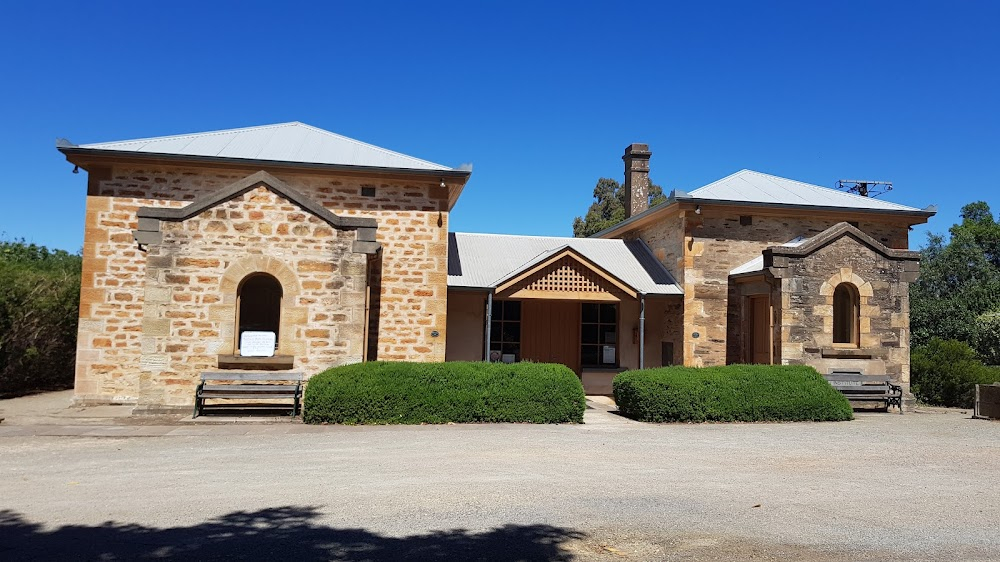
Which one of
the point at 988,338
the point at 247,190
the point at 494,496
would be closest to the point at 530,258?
the point at 247,190

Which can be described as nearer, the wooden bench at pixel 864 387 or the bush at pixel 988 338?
the wooden bench at pixel 864 387

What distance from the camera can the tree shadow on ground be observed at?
443 centimetres

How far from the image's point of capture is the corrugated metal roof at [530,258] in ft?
53.1

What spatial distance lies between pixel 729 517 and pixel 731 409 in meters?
6.57

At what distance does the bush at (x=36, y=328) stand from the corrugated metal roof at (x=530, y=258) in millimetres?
9111

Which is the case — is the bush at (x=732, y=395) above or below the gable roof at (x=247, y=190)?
below

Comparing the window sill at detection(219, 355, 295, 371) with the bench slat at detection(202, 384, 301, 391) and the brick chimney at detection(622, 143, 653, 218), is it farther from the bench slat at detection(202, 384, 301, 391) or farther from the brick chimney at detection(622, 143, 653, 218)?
the brick chimney at detection(622, 143, 653, 218)

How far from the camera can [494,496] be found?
6.14 metres

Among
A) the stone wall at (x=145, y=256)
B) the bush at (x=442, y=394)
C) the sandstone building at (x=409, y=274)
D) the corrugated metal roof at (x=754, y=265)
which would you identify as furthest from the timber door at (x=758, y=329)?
the stone wall at (x=145, y=256)

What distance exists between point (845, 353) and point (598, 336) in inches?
217

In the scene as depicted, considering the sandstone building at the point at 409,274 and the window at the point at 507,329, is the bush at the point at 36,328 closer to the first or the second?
the sandstone building at the point at 409,274

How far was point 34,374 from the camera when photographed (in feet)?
54.0

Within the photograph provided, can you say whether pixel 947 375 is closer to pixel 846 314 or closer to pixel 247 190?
pixel 846 314

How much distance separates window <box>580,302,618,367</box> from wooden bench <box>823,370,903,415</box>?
5107mm
